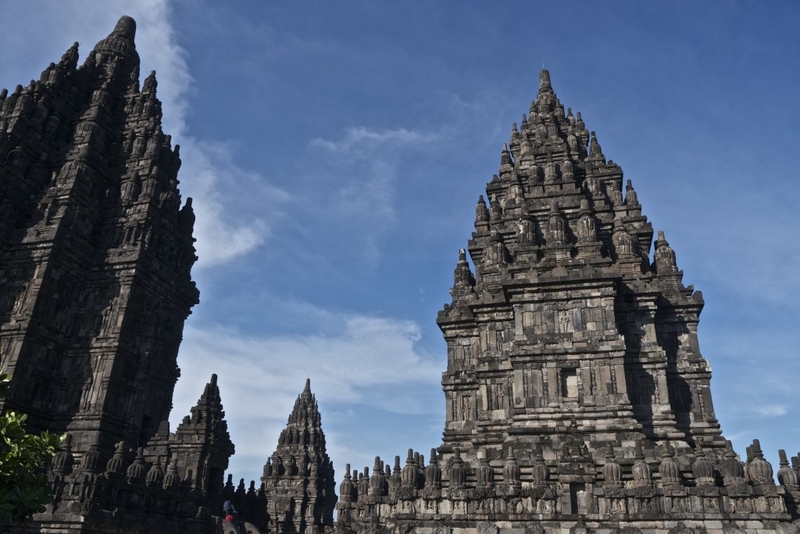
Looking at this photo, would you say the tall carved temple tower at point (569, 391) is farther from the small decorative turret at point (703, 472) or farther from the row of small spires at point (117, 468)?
the row of small spires at point (117, 468)

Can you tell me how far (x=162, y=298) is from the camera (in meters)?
38.9

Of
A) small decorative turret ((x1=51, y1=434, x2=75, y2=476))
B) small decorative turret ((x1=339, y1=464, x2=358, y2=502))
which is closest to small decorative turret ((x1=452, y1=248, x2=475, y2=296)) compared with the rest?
small decorative turret ((x1=339, y1=464, x2=358, y2=502))

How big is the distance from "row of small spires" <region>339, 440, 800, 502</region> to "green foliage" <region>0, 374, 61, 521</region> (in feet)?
36.6

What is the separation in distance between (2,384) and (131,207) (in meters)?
31.0

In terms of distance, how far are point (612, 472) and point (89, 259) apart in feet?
105

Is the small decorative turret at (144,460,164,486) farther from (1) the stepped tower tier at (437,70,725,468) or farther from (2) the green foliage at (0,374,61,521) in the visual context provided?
(2) the green foliage at (0,374,61,521)

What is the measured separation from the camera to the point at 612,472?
18.2 metres

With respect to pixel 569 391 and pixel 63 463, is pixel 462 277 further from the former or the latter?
pixel 63 463

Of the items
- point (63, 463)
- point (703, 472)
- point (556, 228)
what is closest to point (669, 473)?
point (703, 472)

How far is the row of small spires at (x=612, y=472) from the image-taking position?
17.7 m

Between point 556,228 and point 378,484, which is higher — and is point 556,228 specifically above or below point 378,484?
above

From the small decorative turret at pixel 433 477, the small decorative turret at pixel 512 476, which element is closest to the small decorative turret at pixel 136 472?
the small decorative turret at pixel 433 477

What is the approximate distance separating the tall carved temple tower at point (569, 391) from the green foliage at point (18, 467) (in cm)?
1096

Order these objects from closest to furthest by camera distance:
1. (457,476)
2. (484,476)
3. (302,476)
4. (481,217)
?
(484,476) < (457,476) < (481,217) < (302,476)
